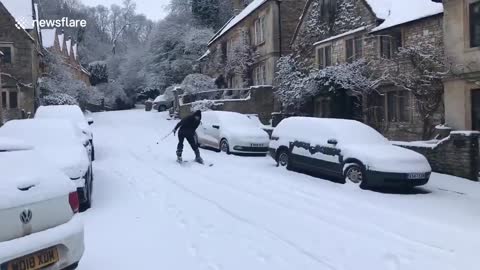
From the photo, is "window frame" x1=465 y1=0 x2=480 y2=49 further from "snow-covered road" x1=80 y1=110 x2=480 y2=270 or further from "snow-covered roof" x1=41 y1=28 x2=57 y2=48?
"snow-covered roof" x1=41 y1=28 x2=57 y2=48

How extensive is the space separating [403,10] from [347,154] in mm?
11230

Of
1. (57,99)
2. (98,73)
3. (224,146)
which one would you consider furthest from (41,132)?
(98,73)

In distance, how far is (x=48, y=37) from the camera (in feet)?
151

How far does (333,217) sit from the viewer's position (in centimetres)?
771

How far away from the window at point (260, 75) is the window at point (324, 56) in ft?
20.9

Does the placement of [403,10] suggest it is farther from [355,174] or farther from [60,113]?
[60,113]

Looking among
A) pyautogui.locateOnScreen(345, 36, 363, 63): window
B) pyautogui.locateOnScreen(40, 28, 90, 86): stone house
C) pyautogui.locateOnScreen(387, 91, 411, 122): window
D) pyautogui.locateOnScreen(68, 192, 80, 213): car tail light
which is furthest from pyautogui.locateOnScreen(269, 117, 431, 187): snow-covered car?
pyautogui.locateOnScreen(40, 28, 90, 86): stone house

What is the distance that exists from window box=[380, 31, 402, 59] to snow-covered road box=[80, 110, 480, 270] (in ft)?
28.1

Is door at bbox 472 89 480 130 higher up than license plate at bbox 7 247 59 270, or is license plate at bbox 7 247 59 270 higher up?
door at bbox 472 89 480 130

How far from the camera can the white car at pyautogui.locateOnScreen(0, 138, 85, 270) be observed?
4004 mm

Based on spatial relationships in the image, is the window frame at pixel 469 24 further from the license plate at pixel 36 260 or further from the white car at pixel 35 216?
the license plate at pixel 36 260

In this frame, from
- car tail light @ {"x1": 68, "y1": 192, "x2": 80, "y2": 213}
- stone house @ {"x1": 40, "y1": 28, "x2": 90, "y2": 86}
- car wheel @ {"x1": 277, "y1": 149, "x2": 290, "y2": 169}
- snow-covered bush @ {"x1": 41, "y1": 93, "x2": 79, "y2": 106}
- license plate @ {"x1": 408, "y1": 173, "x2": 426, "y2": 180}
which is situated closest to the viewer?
car tail light @ {"x1": 68, "y1": 192, "x2": 80, "y2": 213}

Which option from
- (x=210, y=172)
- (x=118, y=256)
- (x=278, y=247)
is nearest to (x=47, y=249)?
(x=118, y=256)

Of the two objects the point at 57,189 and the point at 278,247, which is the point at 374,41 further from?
the point at 57,189
